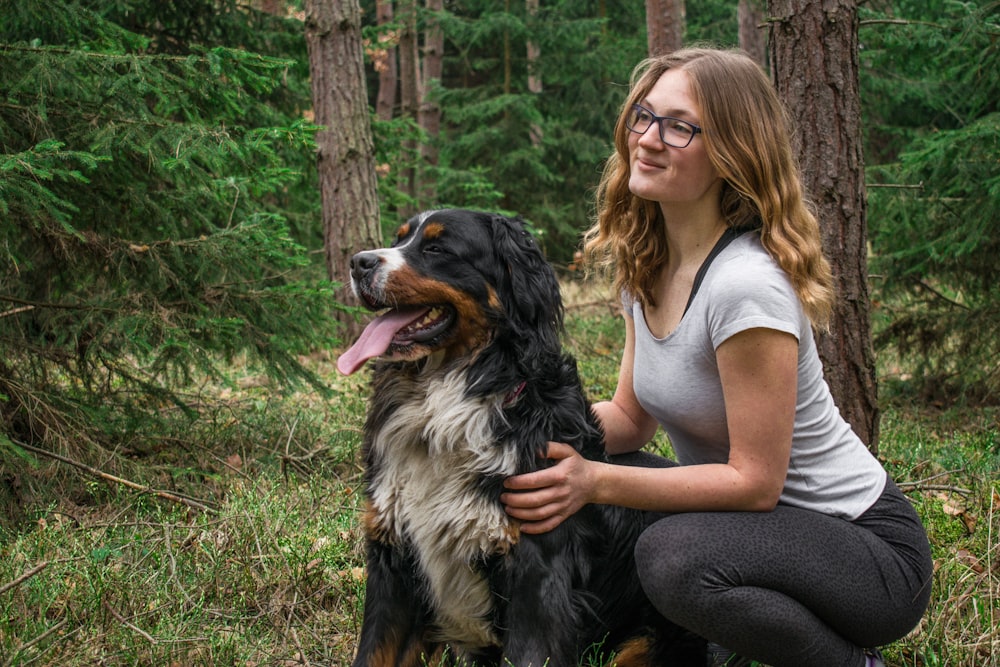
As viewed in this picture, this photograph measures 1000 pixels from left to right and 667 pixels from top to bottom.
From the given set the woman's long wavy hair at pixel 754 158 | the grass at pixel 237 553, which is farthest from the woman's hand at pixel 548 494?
the grass at pixel 237 553

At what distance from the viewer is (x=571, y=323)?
9.26m

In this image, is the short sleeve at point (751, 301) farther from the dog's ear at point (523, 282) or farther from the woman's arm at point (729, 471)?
the dog's ear at point (523, 282)

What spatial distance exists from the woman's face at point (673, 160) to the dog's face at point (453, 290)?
435 millimetres

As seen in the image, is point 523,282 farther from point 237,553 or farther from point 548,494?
point 237,553

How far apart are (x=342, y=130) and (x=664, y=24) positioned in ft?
11.3

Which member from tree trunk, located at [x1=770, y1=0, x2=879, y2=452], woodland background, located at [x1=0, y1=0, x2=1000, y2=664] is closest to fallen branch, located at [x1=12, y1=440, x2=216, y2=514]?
woodland background, located at [x1=0, y1=0, x2=1000, y2=664]

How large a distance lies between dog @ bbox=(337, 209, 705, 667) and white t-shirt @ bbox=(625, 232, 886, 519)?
0.96 feet

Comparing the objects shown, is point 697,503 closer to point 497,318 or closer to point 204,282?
point 497,318

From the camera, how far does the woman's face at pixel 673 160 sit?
249cm

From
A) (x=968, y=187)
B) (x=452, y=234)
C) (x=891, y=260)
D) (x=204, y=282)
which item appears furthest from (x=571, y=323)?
(x=452, y=234)

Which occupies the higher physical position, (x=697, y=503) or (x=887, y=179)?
(x=887, y=179)

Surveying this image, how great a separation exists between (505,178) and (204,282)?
9.51m

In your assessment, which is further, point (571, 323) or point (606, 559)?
point (571, 323)

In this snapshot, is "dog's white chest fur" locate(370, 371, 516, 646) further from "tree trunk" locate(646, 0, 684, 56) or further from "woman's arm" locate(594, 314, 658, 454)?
"tree trunk" locate(646, 0, 684, 56)
